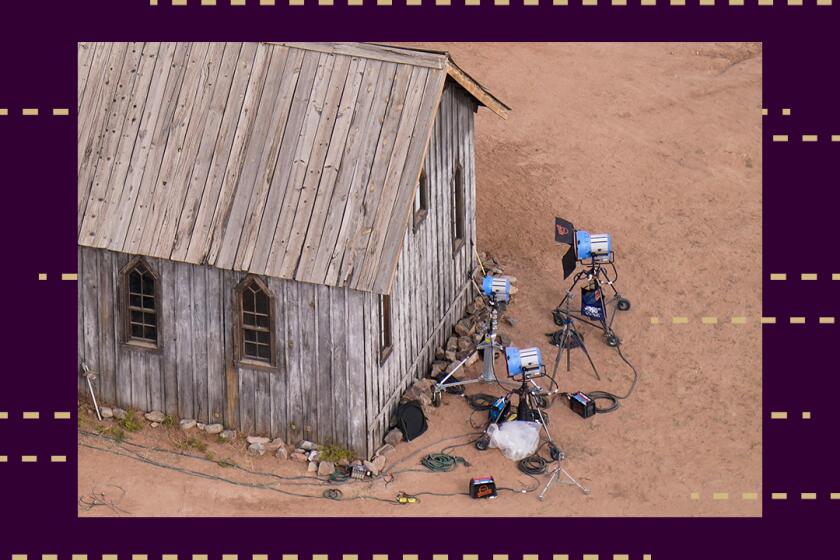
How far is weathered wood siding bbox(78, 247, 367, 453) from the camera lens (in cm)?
2680

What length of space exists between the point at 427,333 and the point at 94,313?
19.4ft

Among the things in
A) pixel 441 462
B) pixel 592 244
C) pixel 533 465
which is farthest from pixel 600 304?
pixel 441 462

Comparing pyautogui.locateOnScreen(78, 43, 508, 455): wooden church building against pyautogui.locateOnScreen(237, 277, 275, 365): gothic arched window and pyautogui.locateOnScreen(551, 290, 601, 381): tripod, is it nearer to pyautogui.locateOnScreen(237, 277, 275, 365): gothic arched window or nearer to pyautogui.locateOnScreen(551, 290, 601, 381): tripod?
pyautogui.locateOnScreen(237, 277, 275, 365): gothic arched window

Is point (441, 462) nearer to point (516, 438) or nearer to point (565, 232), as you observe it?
point (516, 438)

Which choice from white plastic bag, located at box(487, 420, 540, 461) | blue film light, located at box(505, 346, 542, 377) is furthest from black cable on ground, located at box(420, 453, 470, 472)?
blue film light, located at box(505, 346, 542, 377)

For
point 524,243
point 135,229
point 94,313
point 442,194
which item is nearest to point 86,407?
point 94,313

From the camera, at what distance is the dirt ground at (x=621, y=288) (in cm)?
2672

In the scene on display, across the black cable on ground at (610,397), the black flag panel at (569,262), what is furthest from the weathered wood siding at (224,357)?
the black flag panel at (569,262)

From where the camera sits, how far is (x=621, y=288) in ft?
107

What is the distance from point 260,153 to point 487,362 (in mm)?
5795

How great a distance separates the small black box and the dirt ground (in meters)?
0.29

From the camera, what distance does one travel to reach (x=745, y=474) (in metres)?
27.2

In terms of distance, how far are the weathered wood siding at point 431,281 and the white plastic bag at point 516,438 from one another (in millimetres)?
1837

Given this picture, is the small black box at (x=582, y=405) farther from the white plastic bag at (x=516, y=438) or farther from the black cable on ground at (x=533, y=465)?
the black cable on ground at (x=533, y=465)
